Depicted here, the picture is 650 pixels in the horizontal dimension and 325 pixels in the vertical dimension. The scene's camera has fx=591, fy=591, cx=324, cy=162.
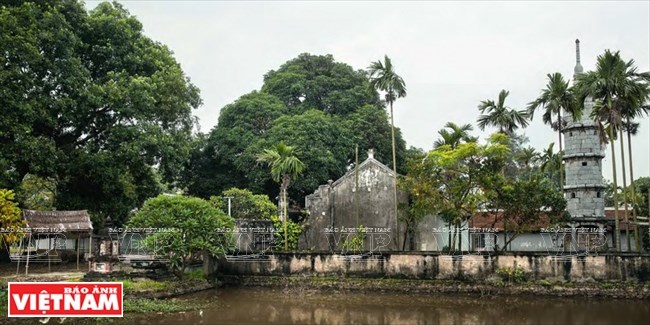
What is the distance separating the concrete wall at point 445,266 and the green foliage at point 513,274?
0.18 m

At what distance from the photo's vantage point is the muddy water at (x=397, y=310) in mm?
17188

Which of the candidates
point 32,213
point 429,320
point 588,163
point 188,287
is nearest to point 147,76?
point 32,213

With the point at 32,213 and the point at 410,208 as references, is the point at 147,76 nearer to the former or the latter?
the point at 32,213

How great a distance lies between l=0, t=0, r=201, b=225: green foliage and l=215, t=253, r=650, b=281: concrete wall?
6.24 meters

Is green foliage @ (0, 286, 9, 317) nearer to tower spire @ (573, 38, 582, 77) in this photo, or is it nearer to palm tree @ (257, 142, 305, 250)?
palm tree @ (257, 142, 305, 250)

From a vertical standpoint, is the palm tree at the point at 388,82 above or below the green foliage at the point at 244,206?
above

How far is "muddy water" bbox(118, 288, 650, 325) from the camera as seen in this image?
56.4 ft

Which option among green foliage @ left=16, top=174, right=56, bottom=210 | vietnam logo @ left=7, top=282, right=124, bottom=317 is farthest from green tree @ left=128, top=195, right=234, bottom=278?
green foliage @ left=16, top=174, right=56, bottom=210

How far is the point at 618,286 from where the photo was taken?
2202 cm

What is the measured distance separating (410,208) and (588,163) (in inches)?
366

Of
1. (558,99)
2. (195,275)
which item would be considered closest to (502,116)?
(558,99)

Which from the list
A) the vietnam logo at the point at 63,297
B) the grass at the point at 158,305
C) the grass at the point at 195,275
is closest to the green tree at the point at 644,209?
the grass at the point at 195,275

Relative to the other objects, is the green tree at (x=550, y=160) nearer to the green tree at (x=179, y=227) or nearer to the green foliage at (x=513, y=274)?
the green foliage at (x=513, y=274)

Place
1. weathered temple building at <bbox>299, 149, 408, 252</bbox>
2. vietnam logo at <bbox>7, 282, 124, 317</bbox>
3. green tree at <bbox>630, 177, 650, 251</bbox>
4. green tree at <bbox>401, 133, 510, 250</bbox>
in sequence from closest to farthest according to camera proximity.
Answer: vietnam logo at <bbox>7, 282, 124, 317</bbox> → green tree at <bbox>401, 133, 510, 250</bbox> → green tree at <bbox>630, 177, 650, 251</bbox> → weathered temple building at <bbox>299, 149, 408, 252</bbox>
